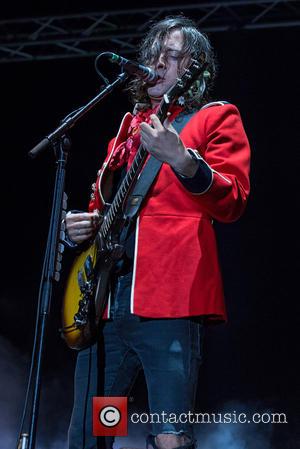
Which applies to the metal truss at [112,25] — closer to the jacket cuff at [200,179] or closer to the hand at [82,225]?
the hand at [82,225]

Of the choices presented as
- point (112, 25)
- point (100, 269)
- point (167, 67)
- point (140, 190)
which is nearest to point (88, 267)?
point (100, 269)

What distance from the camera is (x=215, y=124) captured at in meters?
2.27

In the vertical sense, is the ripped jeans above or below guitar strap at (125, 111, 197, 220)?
below

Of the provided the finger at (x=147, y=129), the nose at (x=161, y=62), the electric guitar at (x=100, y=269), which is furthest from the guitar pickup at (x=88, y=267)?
the nose at (x=161, y=62)

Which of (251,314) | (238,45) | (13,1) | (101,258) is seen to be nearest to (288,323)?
(251,314)

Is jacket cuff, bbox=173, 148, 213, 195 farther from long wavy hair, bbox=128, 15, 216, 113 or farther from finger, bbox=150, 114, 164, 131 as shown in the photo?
long wavy hair, bbox=128, 15, 216, 113

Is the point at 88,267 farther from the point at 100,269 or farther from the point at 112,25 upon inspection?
the point at 112,25

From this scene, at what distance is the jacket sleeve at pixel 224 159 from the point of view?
6.78 feet

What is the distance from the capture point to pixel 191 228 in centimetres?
218

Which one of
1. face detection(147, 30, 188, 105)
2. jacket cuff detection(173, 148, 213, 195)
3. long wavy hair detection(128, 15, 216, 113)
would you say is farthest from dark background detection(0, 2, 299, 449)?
jacket cuff detection(173, 148, 213, 195)

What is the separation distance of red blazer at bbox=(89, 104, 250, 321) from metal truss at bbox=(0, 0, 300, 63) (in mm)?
2612

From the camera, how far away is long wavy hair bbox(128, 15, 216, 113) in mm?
2502

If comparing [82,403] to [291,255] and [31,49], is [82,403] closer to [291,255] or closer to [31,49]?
[291,255]

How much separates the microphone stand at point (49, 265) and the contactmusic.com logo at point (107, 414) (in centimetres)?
21
